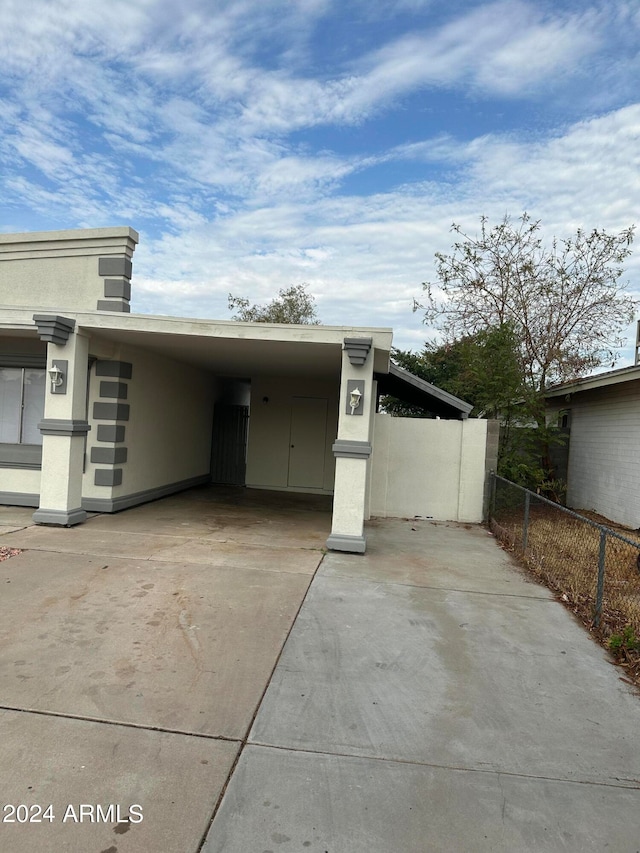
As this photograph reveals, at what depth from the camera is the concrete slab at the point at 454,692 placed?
2.92 meters

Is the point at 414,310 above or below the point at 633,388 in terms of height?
above

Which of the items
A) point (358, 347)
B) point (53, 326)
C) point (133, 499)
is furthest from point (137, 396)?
point (358, 347)

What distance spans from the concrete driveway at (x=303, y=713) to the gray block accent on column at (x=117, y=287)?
13.7 ft

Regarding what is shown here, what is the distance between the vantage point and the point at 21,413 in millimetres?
8898

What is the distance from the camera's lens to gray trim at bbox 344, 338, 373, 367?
6809mm

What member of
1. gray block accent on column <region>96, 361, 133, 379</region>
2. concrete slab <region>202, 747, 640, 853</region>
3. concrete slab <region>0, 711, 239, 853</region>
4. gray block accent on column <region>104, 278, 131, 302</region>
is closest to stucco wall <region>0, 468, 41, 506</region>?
gray block accent on column <region>96, 361, 133, 379</region>

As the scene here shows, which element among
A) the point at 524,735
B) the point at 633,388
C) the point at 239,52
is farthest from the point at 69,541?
the point at 633,388

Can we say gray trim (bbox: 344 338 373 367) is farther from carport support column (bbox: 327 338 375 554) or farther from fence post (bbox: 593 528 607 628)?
fence post (bbox: 593 528 607 628)

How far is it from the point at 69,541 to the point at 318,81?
8.75m

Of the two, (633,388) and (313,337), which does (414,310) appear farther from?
(313,337)

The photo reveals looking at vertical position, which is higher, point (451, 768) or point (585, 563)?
point (585, 563)

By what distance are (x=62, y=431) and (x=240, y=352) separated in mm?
2767

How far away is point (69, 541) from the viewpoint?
6.85m

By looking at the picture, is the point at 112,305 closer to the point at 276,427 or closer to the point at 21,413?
the point at 21,413
